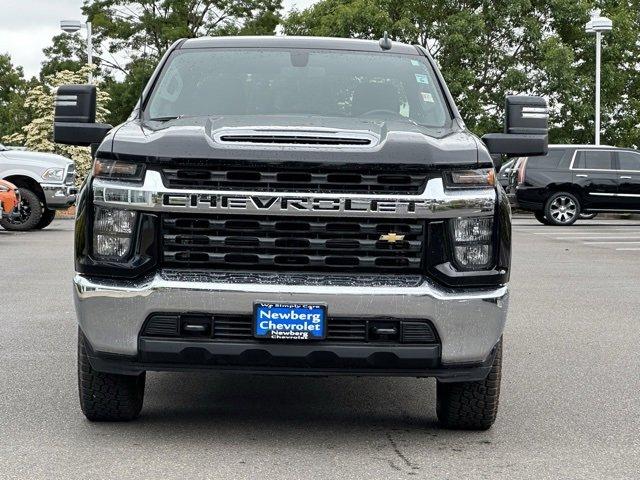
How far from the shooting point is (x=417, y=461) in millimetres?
5379

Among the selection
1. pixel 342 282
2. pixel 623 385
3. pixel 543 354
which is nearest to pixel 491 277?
pixel 342 282

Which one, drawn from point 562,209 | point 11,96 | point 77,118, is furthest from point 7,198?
point 11,96

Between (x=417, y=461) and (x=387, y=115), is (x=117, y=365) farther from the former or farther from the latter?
(x=387, y=115)

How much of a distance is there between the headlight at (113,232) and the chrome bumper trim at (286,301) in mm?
131

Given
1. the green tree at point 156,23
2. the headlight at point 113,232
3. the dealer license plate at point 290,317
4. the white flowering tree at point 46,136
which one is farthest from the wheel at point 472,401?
the green tree at point 156,23

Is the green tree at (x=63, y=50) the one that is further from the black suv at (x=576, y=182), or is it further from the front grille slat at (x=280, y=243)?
the front grille slat at (x=280, y=243)

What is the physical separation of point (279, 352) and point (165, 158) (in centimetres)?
97

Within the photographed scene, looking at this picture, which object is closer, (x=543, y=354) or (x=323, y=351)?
(x=323, y=351)

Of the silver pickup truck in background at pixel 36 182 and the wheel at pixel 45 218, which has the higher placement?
the silver pickup truck in background at pixel 36 182

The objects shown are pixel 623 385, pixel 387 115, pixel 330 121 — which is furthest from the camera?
pixel 623 385

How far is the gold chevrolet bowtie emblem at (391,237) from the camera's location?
545cm

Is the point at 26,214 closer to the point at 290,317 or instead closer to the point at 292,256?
the point at 292,256

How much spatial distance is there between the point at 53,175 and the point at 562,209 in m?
11.5

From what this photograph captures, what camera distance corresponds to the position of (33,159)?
2238 centimetres
